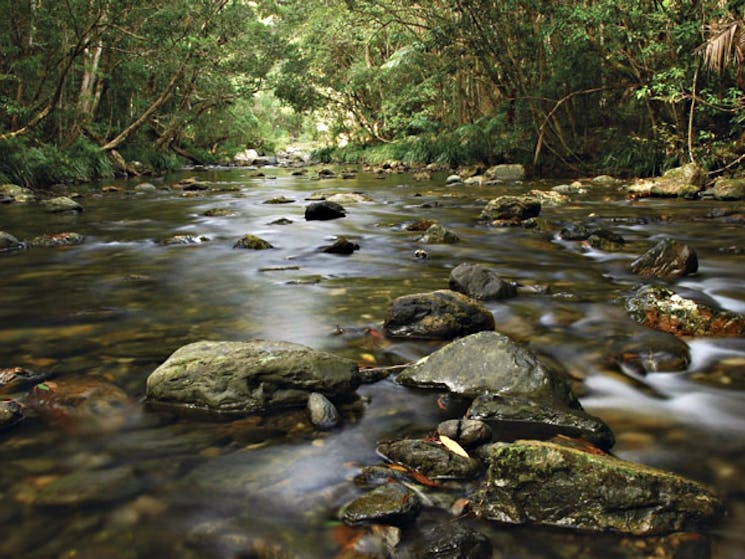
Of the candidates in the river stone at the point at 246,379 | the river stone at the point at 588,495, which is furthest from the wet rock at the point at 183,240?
the river stone at the point at 588,495

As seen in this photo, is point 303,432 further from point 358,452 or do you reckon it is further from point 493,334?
point 493,334

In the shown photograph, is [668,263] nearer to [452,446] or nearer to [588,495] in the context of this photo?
[452,446]

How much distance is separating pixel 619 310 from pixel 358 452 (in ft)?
→ 8.25

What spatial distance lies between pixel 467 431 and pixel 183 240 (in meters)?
6.00

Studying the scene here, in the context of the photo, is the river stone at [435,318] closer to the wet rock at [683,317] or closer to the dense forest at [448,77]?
the wet rock at [683,317]

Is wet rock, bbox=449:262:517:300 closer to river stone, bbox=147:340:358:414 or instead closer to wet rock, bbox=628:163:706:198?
river stone, bbox=147:340:358:414

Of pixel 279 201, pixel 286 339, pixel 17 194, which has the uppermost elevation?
pixel 17 194

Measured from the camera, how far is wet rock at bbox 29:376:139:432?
97.7 inches

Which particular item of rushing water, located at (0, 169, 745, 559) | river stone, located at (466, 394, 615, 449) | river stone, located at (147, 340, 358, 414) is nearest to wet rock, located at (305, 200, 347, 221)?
rushing water, located at (0, 169, 745, 559)

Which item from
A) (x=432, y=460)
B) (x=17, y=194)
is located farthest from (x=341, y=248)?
(x=17, y=194)

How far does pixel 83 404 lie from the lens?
2637 millimetres

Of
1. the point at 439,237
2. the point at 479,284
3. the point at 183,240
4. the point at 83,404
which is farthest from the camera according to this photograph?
the point at 183,240

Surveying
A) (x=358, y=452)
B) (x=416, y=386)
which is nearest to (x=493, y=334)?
(x=416, y=386)

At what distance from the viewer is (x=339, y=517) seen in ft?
6.11
